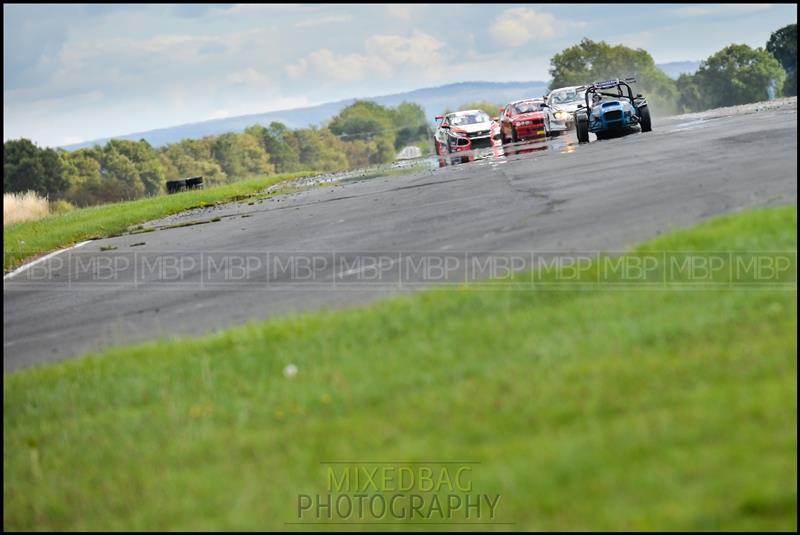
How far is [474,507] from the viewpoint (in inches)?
228

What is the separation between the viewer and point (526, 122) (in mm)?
43500

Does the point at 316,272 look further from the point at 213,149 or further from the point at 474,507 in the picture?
the point at 213,149

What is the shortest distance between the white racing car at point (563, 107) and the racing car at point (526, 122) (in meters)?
0.30

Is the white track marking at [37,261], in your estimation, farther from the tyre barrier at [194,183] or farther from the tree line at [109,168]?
the tree line at [109,168]

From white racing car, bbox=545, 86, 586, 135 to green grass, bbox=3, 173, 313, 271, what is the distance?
1301 cm

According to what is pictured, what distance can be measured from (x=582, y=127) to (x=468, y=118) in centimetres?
1214

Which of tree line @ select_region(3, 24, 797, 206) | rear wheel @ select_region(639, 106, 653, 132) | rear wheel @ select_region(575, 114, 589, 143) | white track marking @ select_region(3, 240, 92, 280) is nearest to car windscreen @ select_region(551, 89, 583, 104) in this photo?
rear wheel @ select_region(639, 106, 653, 132)

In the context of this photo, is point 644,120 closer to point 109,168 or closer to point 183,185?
point 183,185

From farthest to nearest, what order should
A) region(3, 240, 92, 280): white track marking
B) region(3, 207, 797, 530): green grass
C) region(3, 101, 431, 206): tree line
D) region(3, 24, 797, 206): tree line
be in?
region(3, 101, 431, 206): tree line → region(3, 24, 797, 206): tree line → region(3, 240, 92, 280): white track marking → region(3, 207, 797, 530): green grass

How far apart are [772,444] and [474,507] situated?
1.56 metres

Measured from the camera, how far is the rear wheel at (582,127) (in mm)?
33000

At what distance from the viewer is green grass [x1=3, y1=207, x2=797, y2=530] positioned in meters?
5.69

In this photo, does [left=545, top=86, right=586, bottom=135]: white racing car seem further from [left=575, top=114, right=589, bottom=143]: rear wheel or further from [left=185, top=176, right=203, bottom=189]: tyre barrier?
[left=185, top=176, right=203, bottom=189]: tyre barrier

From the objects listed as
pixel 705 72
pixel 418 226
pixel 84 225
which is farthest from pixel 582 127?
pixel 705 72
